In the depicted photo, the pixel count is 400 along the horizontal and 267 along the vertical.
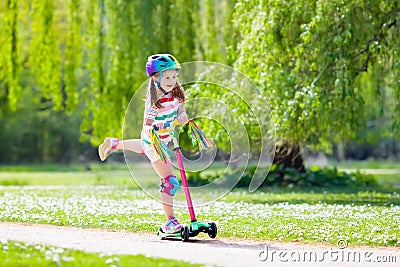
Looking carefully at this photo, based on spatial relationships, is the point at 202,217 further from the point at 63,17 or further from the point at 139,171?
the point at 63,17

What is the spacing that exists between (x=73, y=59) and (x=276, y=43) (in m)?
7.13

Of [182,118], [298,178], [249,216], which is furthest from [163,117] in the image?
[298,178]

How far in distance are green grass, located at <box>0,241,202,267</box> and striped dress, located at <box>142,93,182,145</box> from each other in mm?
2139

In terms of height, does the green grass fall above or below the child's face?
below

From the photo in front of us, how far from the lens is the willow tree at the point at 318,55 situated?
49.7ft

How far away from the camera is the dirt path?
309 inches

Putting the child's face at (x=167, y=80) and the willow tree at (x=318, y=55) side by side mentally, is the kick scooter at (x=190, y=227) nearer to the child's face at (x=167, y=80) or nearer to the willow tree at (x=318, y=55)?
the child's face at (x=167, y=80)

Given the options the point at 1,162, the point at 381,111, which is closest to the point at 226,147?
the point at 381,111

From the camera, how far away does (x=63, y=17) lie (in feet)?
134

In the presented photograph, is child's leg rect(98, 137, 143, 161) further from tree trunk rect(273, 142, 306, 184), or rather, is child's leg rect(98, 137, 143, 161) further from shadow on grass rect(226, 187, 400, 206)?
tree trunk rect(273, 142, 306, 184)

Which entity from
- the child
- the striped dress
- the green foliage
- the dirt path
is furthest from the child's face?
the green foliage

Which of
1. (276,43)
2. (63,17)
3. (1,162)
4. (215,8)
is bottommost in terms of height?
(1,162)

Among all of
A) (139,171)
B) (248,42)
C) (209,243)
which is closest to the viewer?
(209,243)

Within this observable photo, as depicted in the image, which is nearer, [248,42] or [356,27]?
[356,27]
